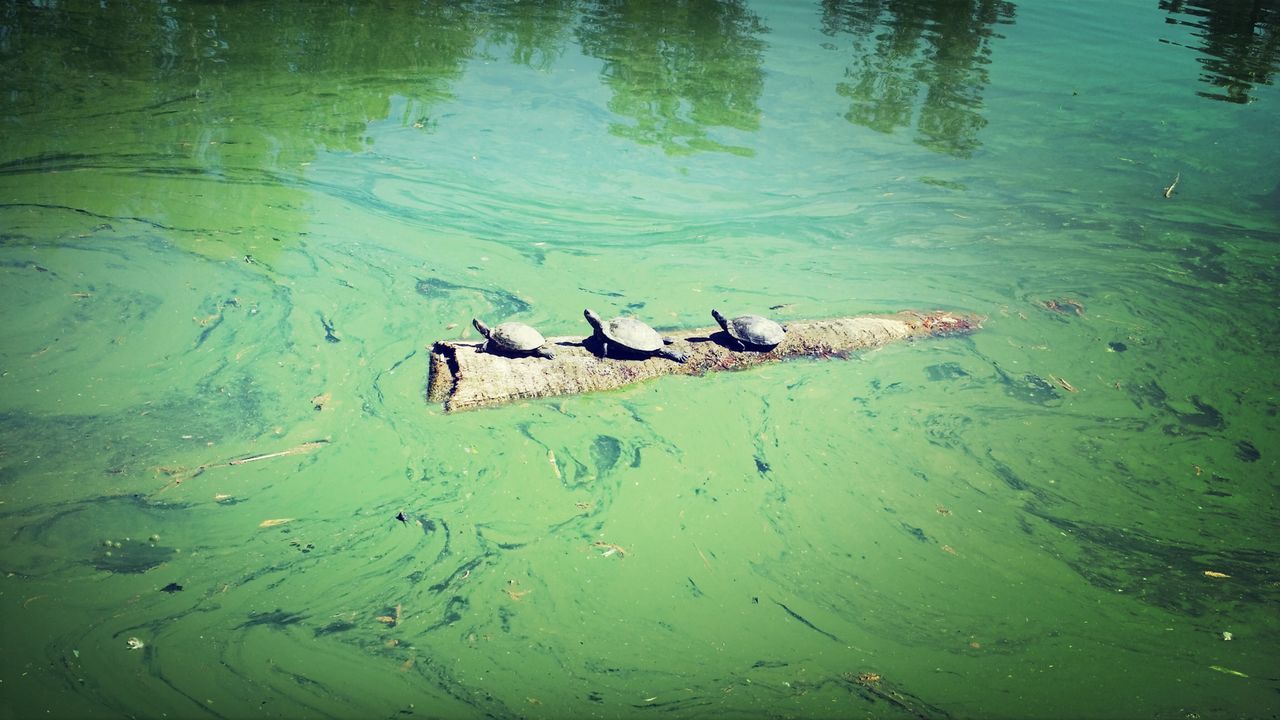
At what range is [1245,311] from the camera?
400 cm

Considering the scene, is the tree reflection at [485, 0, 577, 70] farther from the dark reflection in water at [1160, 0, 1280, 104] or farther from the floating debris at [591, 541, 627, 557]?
the dark reflection in water at [1160, 0, 1280, 104]

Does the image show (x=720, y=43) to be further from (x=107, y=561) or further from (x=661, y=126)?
(x=107, y=561)

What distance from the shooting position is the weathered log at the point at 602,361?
293 cm

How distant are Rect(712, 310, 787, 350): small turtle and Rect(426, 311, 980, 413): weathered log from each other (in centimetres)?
5

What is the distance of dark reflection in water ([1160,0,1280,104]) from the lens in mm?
7000

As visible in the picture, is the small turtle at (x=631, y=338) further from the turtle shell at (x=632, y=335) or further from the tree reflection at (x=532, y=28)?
the tree reflection at (x=532, y=28)

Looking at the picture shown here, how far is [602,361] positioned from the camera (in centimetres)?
313

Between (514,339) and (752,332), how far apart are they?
1004mm

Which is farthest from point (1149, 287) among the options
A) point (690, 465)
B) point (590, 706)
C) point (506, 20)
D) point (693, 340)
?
point (506, 20)

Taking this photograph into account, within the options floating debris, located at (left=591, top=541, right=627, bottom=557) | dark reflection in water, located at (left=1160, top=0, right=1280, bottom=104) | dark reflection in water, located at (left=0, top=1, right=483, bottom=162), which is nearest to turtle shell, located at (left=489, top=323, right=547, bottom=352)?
floating debris, located at (left=591, top=541, right=627, bottom=557)

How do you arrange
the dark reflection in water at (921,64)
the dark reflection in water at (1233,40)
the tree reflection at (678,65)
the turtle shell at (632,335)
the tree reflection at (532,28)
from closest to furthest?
the turtle shell at (632,335)
the tree reflection at (678,65)
the dark reflection in water at (921,64)
the tree reflection at (532,28)
the dark reflection in water at (1233,40)

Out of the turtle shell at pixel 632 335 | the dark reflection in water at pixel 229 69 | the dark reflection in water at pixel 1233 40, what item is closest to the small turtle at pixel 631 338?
the turtle shell at pixel 632 335

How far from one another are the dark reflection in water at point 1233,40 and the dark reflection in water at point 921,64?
80.4 inches

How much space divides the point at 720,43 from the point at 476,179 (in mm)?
3717
